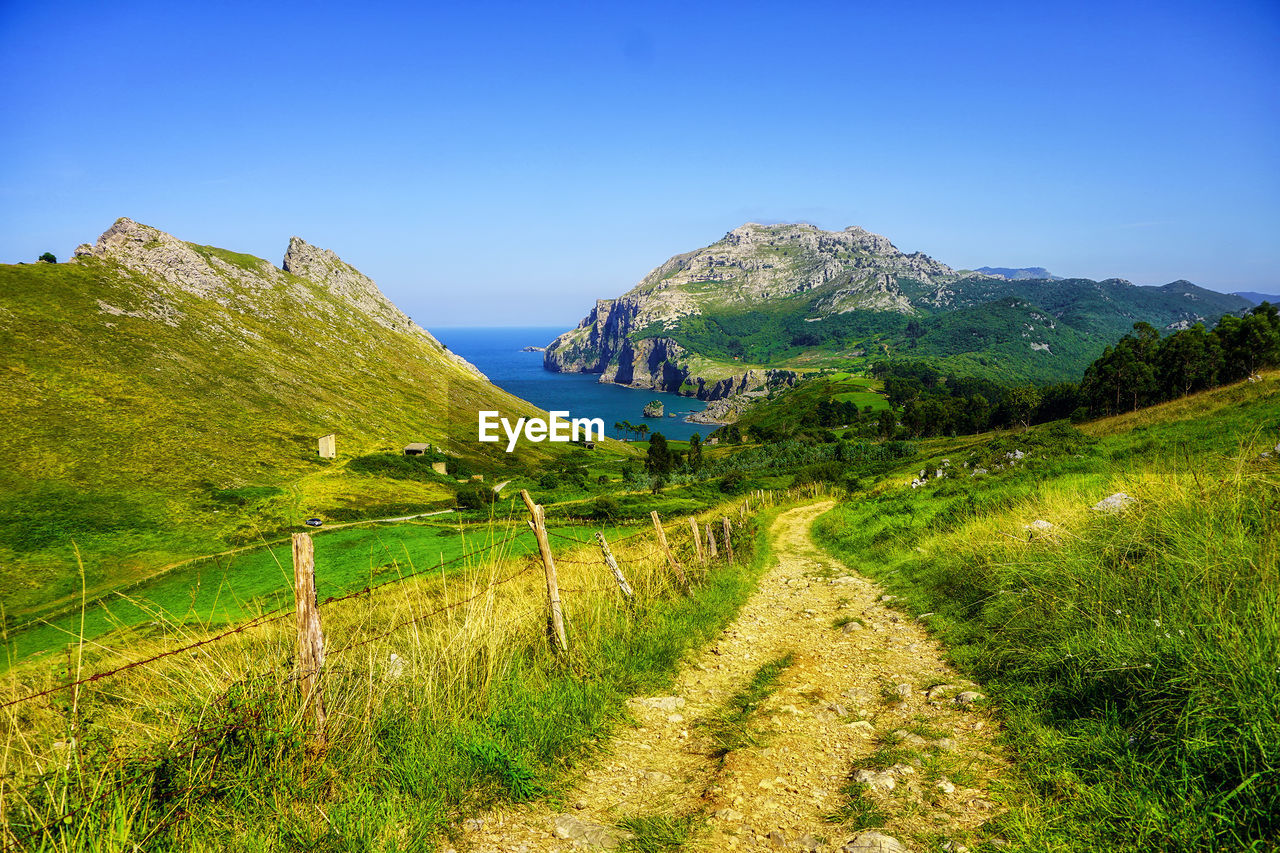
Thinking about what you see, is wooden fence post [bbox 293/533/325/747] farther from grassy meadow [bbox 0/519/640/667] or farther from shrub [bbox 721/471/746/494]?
shrub [bbox 721/471/746/494]

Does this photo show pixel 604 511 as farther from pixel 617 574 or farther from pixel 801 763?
pixel 801 763

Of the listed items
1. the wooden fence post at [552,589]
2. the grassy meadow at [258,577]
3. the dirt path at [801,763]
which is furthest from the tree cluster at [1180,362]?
the wooden fence post at [552,589]

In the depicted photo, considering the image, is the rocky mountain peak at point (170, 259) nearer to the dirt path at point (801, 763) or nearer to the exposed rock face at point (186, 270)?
the exposed rock face at point (186, 270)

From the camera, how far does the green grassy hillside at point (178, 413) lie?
51219 millimetres

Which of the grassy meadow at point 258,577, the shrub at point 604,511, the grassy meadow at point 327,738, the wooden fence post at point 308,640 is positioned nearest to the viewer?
the grassy meadow at point 327,738

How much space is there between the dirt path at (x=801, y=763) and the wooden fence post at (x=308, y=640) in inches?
61.4

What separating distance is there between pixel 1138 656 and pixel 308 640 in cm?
685

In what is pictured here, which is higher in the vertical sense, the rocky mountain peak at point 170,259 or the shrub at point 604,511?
the rocky mountain peak at point 170,259

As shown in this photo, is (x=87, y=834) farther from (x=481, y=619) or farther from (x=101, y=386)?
(x=101, y=386)

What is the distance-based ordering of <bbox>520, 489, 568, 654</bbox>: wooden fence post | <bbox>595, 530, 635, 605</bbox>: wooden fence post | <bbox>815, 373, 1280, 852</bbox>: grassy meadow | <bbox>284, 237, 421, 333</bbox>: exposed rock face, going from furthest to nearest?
<bbox>284, 237, 421, 333</bbox>: exposed rock face, <bbox>595, 530, 635, 605</bbox>: wooden fence post, <bbox>520, 489, 568, 654</bbox>: wooden fence post, <bbox>815, 373, 1280, 852</bbox>: grassy meadow

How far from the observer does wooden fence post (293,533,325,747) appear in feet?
14.8

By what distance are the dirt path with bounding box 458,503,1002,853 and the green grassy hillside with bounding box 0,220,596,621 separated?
673 inches

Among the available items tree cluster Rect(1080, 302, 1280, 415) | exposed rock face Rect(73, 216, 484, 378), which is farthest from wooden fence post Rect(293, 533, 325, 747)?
exposed rock face Rect(73, 216, 484, 378)

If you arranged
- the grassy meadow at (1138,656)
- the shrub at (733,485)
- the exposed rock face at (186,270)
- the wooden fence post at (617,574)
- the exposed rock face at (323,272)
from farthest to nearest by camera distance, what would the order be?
the exposed rock face at (323,272) → the exposed rock face at (186,270) → the shrub at (733,485) → the wooden fence post at (617,574) → the grassy meadow at (1138,656)
